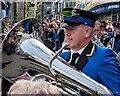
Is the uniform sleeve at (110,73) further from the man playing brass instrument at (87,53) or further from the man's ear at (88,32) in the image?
the man's ear at (88,32)

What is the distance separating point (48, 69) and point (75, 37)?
41 cm

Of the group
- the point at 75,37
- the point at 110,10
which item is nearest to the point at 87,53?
the point at 75,37

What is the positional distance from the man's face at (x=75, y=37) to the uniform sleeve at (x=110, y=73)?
22 centimetres

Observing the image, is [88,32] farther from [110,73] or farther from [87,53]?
[110,73]

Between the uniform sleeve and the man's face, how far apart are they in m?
0.22

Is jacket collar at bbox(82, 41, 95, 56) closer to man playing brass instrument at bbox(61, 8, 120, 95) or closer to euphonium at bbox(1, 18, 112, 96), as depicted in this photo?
man playing brass instrument at bbox(61, 8, 120, 95)

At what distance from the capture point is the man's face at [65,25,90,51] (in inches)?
110

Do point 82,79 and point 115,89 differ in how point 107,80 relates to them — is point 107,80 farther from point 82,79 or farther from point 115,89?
point 82,79

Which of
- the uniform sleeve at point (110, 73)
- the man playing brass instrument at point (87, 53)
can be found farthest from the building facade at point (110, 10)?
the uniform sleeve at point (110, 73)

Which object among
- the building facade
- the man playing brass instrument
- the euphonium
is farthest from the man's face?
the building facade

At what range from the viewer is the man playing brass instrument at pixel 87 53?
2629 millimetres

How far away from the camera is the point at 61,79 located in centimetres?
245

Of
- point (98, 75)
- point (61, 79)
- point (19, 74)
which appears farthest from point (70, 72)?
point (19, 74)

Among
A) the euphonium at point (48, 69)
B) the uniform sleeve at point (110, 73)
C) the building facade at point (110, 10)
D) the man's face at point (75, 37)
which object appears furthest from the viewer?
the building facade at point (110, 10)
